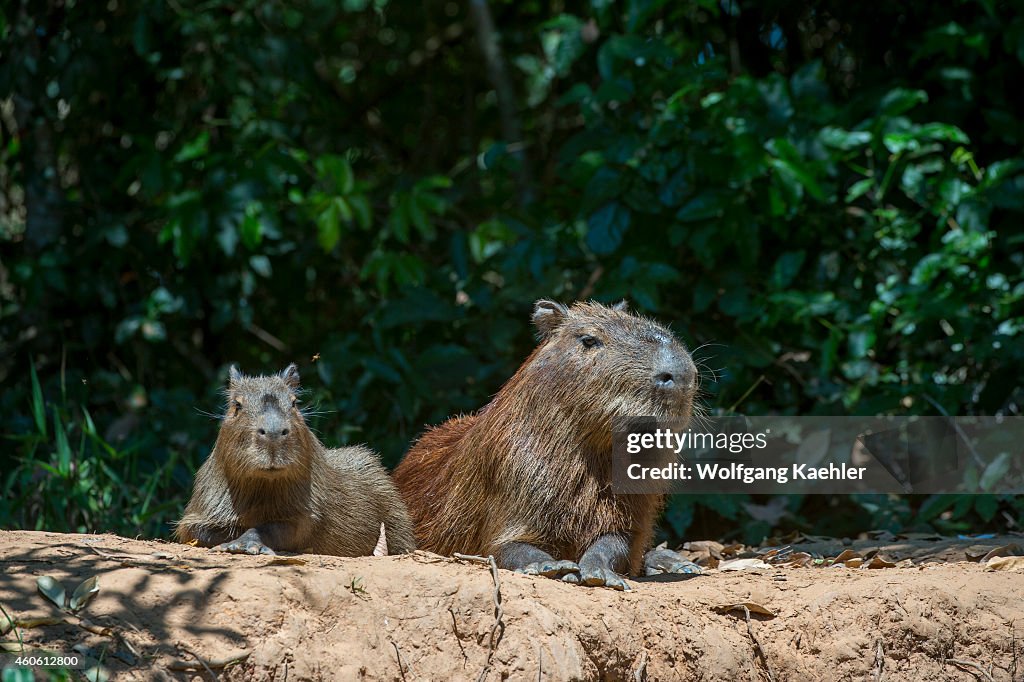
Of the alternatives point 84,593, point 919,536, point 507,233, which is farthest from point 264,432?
point 919,536

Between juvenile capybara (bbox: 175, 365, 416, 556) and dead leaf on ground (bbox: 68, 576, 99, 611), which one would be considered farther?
juvenile capybara (bbox: 175, 365, 416, 556)

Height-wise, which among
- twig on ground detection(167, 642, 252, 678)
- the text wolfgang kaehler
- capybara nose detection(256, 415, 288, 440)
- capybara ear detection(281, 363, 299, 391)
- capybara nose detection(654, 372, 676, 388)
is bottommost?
twig on ground detection(167, 642, 252, 678)

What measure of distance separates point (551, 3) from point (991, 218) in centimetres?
375

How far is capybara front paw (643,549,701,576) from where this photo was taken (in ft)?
14.5

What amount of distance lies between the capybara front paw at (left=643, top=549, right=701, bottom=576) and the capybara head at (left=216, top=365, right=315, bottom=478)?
1.36 metres

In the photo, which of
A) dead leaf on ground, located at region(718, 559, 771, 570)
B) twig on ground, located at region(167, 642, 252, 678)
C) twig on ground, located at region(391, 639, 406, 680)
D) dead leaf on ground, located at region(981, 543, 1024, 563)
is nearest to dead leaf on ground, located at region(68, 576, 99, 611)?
twig on ground, located at region(167, 642, 252, 678)

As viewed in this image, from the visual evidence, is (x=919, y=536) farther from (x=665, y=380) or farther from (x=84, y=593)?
(x=84, y=593)

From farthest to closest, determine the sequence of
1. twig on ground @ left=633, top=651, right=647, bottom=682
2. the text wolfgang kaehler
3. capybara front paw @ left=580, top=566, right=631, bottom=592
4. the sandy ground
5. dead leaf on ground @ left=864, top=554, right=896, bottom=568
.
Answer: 1. the text wolfgang kaehler
2. dead leaf on ground @ left=864, top=554, right=896, bottom=568
3. capybara front paw @ left=580, top=566, right=631, bottom=592
4. twig on ground @ left=633, top=651, right=647, bottom=682
5. the sandy ground

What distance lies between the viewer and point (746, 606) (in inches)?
151

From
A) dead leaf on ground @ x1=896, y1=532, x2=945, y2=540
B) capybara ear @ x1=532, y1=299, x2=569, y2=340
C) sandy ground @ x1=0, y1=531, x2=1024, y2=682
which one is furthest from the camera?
dead leaf on ground @ x1=896, y1=532, x2=945, y2=540

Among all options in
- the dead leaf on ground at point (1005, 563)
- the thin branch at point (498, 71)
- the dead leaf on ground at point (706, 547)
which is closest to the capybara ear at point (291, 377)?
the dead leaf on ground at point (706, 547)

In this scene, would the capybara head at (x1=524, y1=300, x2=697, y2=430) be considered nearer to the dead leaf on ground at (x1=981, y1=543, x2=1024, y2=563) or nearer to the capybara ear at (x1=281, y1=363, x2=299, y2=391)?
the capybara ear at (x1=281, y1=363, x2=299, y2=391)

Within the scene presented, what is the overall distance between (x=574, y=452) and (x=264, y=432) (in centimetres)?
103

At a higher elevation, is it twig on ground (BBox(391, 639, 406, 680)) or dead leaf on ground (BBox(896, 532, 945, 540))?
dead leaf on ground (BBox(896, 532, 945, 540))
